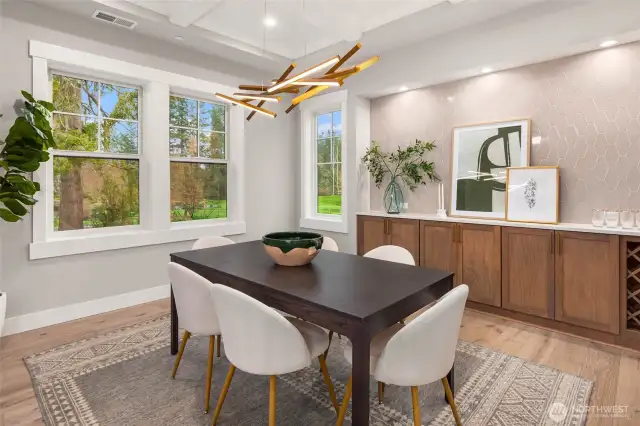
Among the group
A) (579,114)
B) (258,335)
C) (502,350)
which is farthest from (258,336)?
(579,114)

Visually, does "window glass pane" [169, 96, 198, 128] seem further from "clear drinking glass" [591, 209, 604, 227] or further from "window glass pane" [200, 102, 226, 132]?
"clear drinking glass" [591, 209, 604, 227]

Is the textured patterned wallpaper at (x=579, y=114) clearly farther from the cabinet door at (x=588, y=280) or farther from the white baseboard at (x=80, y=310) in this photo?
the white baseboard at (x=80, y=310)

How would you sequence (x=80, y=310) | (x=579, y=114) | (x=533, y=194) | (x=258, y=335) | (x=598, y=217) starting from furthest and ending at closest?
1. (x=80, y=310)
2. (x=533, y=194)
3. (x=579, y=114)
4. (x=598, y=217)
5. (x=258, y=335)

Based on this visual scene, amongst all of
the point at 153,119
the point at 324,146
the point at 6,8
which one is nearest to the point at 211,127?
the point at 153,119

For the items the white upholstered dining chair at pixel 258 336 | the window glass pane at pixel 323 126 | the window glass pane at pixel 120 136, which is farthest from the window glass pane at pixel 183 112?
the white upholstered dining chair at pixel 258 336

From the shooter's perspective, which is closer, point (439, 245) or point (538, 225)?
point (538, 225)

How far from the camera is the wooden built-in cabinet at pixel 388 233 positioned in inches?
158

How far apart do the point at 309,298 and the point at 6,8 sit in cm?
359

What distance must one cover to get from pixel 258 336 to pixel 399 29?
332 centimetres

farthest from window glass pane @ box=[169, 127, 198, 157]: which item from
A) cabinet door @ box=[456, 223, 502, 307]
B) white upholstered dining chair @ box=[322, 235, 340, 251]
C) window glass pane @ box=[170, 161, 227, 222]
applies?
cabinet door @ box=[456, 223, 502, 307]

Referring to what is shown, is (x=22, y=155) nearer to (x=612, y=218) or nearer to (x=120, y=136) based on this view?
(x=120, y=136)

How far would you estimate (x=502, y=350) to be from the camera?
2.78 metres

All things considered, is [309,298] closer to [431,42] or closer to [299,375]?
[299,375]

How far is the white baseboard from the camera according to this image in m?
3.13
